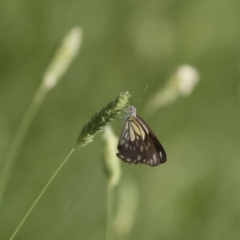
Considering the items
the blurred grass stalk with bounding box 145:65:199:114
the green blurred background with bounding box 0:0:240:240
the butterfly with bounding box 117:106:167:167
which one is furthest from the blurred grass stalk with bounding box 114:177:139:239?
the green blurred background with bounding box 0:0:240:240

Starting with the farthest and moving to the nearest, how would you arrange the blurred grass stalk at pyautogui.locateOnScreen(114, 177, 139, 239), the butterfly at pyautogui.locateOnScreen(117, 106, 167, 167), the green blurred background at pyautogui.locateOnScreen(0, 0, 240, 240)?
the green blurred background at pyautogui.locateOnScreen(0, 0, 240, 240), the blurred grass stalk at pyautogui.locateOnScreen(114, 177, 139, 239), the butterfly at pyautogui.locateOnScreen(117, 106, 167, 167)

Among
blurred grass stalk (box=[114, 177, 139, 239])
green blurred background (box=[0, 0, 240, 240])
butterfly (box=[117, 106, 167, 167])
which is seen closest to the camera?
butterfly (box=[117, 106, 167, 167])

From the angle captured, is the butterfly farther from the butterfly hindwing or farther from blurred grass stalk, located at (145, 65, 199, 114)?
blurred grass stalk, located at (145, 65, 199, 114)

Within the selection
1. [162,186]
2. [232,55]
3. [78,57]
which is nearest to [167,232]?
[162,186]

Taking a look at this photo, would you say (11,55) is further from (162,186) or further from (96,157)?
(162,186)

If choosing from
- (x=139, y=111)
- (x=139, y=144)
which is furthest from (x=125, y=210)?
(x=139, y=111)

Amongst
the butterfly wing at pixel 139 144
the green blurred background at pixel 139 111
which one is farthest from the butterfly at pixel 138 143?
the green blurred background at pixel 139 111

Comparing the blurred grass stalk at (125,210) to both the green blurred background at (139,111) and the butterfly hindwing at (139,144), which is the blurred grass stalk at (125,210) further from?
the green blurred background at (139,111)
